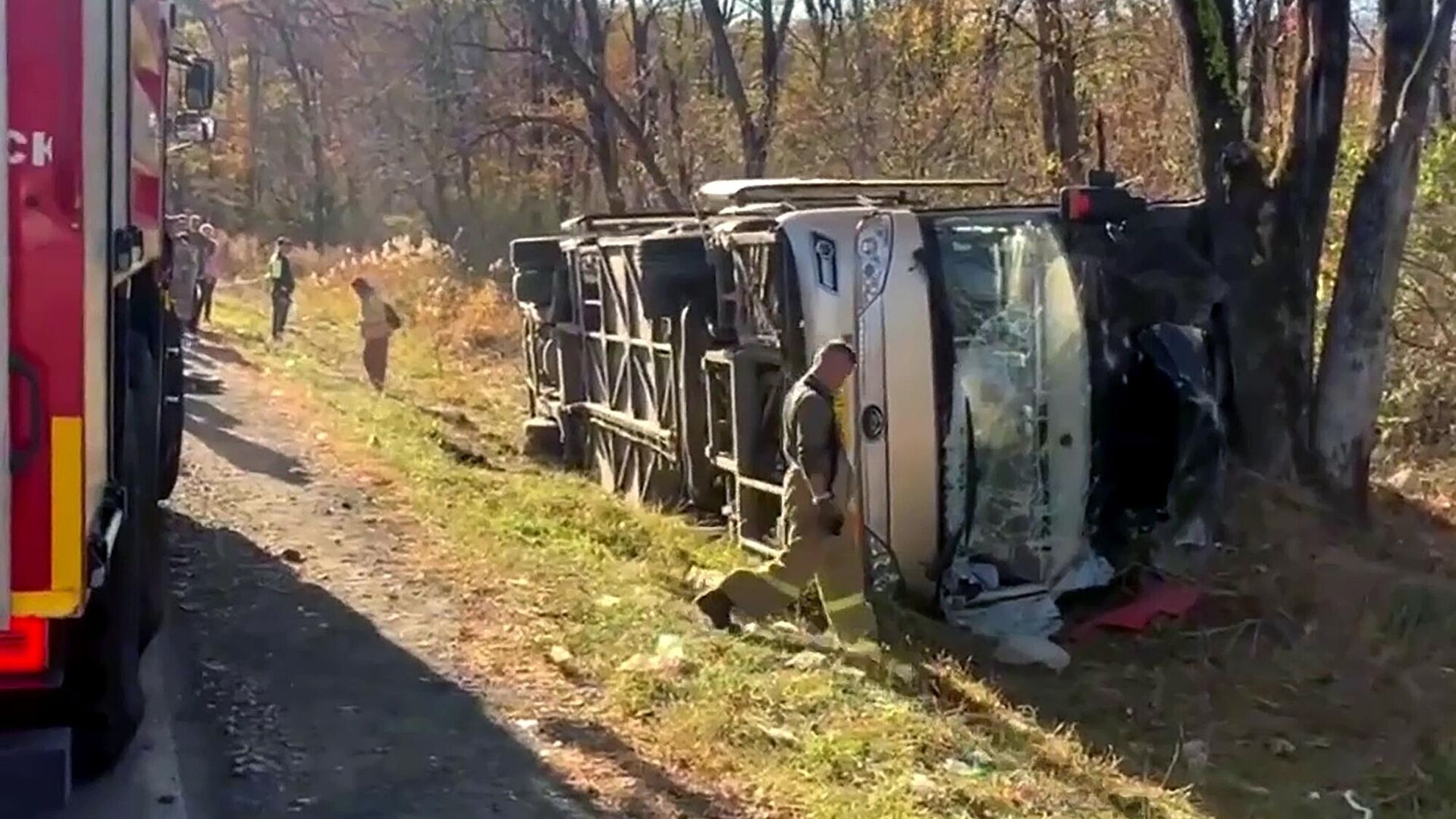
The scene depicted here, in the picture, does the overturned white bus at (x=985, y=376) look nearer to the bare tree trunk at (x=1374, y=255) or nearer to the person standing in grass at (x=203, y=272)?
the bare tree trunk at (x=1374, y=255)

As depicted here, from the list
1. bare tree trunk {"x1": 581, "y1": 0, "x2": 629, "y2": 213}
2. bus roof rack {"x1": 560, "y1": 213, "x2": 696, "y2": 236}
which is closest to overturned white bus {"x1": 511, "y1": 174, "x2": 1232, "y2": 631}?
bus roof rack {"x1": 560, "y1": 213, "x2": 696, "y2": 236}

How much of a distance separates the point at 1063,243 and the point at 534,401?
750cm

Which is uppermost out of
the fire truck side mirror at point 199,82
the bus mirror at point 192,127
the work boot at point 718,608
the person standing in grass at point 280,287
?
the person standing in grass at point 280,287

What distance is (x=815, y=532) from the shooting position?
301 inches

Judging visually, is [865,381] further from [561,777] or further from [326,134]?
Result: [326,134]

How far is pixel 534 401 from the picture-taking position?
1517cm

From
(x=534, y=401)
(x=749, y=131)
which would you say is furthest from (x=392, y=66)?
(x=534, y=401)

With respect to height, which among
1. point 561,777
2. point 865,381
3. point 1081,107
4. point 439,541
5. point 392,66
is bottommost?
point 561,777

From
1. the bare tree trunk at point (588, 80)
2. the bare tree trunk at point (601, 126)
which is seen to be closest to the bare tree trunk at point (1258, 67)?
the bare tree trunk at point (588, 80)

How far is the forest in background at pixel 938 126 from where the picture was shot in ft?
32.7

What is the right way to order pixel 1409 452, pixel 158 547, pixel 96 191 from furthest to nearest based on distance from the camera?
pixel 1409 452 → pixel 158 547 → pixel 96 191

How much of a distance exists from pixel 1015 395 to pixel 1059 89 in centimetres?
1126

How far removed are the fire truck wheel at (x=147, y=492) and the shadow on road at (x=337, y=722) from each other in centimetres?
34

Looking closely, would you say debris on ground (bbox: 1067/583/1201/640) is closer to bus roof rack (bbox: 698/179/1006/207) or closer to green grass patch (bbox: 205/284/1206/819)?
green grass patch (bbox: 205/284/1206/819)
